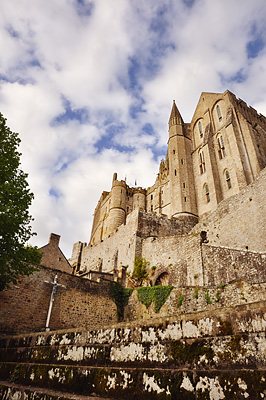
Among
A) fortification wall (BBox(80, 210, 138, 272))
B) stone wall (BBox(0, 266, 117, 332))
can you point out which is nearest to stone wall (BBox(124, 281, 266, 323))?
stone wall (BBox(0, 266, 117, 332))

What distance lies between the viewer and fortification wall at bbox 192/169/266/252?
730 inches

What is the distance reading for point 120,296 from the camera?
18172 millimetres

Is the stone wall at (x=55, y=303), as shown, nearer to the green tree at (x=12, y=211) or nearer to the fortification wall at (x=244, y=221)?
the green tree at (x=12, y=211)

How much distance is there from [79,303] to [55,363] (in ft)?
37.3

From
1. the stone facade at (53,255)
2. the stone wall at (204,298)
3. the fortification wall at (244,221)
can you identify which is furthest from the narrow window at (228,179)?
the stone facade at (53,255)

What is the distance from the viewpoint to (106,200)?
54938 millimetres

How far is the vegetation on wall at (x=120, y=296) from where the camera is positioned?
17.6 m

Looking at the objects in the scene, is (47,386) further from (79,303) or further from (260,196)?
(260,196)

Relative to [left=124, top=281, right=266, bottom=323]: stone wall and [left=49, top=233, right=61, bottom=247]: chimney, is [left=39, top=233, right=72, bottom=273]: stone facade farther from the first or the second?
[left=124, top=281, right=266, bottom=323]: stone wall

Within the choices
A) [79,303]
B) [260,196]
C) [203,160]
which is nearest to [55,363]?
[79,303]

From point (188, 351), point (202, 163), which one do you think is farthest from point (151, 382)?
point (202, 163)

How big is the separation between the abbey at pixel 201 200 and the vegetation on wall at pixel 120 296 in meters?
4.16

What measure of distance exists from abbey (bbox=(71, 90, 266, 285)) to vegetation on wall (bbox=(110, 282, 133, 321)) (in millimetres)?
4155

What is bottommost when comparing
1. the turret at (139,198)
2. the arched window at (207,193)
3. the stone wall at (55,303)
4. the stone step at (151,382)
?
the stone step at (151,382)
